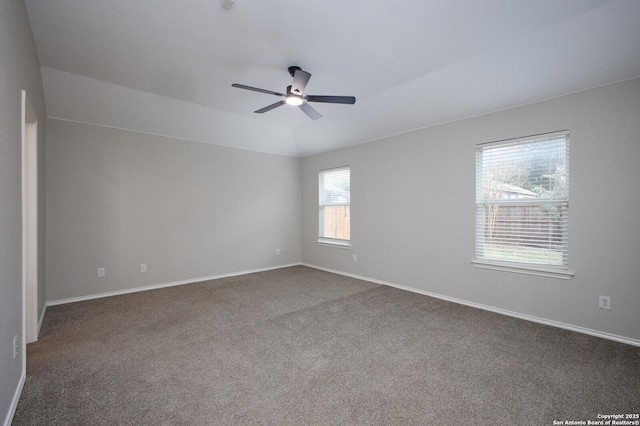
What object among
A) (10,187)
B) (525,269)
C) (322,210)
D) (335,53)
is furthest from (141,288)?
(525,269)

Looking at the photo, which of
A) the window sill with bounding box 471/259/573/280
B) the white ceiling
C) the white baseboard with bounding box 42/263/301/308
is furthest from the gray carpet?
the white ceiling

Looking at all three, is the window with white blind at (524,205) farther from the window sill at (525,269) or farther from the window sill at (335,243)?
the window sill at (335,243)

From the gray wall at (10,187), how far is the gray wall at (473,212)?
418 centimetres

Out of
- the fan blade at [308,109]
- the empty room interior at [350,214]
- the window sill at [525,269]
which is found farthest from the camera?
the fan blade at [308,109]

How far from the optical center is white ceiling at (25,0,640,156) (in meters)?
2.21

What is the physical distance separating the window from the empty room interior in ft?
0.87

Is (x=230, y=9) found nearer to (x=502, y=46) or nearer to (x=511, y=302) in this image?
(x=502, y=46)

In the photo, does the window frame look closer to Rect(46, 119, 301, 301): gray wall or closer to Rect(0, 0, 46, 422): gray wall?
Rect(46, 119, 301, 301): gray wall

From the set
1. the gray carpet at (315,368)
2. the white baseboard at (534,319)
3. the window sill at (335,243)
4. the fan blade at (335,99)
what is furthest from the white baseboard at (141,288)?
the fan blade at (335,99)

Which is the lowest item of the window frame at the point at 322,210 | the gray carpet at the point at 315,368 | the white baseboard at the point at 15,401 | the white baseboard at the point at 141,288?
the gray carpet at the point at 315,368

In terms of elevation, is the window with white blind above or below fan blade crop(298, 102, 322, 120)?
below

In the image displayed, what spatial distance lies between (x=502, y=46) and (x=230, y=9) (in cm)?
241

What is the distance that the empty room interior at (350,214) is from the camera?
1.93 m

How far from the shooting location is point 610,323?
9.02ft
